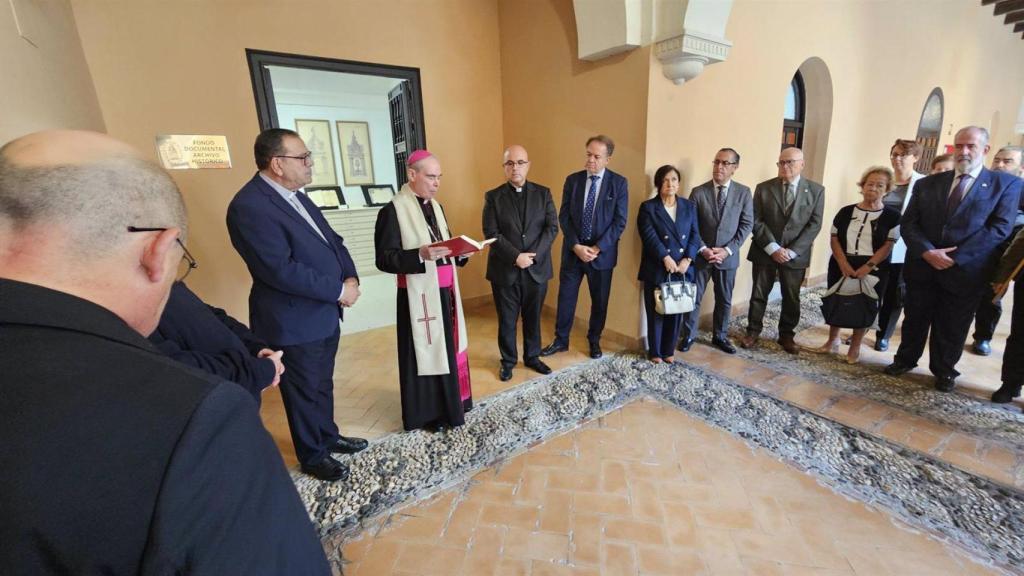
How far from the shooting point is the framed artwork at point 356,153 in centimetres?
697

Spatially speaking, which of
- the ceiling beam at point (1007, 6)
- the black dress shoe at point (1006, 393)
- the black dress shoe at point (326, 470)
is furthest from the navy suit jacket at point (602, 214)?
the ceiling beam at point (1007, 6)

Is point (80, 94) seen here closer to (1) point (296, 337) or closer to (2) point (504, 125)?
(1) point (296, 337)

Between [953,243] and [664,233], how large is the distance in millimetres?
1768

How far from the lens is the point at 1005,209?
256 centimetres

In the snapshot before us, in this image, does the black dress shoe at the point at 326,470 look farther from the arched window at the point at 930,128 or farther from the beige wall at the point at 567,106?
the arched window at the point at 930,128

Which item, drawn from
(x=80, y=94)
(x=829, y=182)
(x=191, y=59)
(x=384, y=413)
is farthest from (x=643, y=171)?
(x=80, y=94)

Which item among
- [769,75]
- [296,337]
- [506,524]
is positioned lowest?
[506,524]

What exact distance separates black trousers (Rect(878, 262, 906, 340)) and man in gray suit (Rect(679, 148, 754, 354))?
3.97 feet

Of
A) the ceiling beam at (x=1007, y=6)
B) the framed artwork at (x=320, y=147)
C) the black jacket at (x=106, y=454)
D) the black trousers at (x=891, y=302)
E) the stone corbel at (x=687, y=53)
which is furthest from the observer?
the framed artwork at (x=320, y=147)

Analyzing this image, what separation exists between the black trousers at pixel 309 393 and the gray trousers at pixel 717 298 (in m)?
2.82

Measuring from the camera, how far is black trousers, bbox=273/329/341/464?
1985mm

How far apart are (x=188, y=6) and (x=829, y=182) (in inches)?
255

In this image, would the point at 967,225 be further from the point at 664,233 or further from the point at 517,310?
the point at 517,310

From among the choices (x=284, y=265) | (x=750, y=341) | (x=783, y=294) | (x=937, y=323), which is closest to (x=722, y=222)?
(x=783, y=294)
